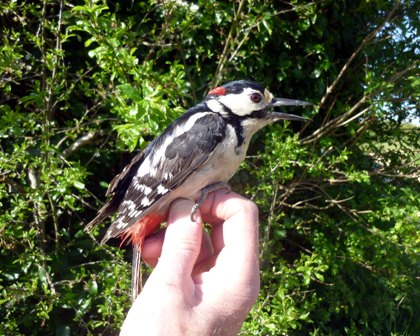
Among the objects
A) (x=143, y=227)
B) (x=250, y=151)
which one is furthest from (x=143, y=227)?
(x=250, y=151)

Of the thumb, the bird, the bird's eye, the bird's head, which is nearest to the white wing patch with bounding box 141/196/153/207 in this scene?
the bird

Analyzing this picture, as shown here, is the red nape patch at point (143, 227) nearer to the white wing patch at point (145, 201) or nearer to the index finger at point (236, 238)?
the white wing patch at point (145, 201)

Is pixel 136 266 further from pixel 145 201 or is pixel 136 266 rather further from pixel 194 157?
pixel 194 157

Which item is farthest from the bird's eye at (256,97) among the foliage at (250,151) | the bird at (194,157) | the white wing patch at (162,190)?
the white wing patch at (162,190)

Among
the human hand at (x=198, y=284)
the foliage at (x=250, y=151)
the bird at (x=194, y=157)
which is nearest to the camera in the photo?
the human hand at (x=198, y=284)

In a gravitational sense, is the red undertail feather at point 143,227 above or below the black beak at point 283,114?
below

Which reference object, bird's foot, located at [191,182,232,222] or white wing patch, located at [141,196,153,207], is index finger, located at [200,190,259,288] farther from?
white wing patch, located at [141,196,153,207]

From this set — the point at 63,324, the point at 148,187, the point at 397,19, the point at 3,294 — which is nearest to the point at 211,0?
the point at 148,187
